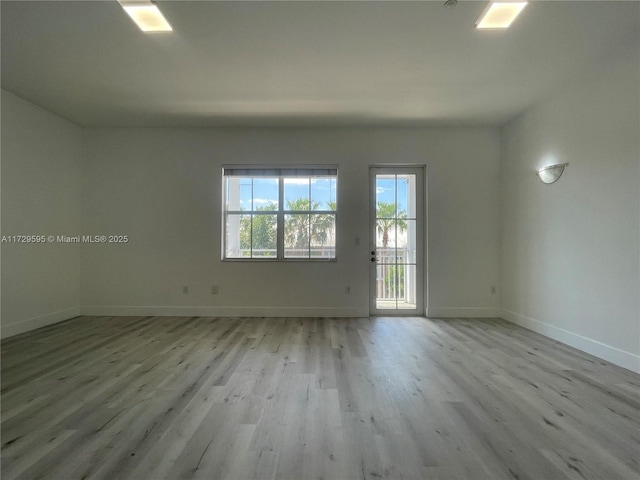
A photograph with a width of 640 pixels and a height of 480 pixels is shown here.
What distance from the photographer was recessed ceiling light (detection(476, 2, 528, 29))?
2.10m

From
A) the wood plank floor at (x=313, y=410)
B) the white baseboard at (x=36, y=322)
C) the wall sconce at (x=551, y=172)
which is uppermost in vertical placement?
the wall sconce at (x=551, y=172)

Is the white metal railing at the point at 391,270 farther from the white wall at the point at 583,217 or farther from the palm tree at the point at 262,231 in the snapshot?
the palm tree at the point at 262,231

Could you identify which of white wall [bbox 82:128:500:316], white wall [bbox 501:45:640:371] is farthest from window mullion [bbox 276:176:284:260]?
white wall [bbox 501:45:640:371]

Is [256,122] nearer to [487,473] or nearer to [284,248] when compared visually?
[284,248]

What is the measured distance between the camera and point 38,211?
12.4 ft

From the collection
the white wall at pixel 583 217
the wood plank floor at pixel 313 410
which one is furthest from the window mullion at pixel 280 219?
the white wall at pixel 583 217

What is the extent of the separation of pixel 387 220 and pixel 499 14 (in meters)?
2.80

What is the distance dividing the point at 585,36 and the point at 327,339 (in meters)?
3.82

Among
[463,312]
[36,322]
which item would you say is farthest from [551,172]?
[36,322]

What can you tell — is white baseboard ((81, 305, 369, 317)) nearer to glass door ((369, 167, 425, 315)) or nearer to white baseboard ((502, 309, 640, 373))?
glass door ((369, 167, 425, 315))

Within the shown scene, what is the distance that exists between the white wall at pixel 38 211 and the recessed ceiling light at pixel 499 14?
5.22m

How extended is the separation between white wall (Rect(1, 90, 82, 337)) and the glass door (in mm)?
4646

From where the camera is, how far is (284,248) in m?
4.56

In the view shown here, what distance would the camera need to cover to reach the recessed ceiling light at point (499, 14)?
2103 millimetres
